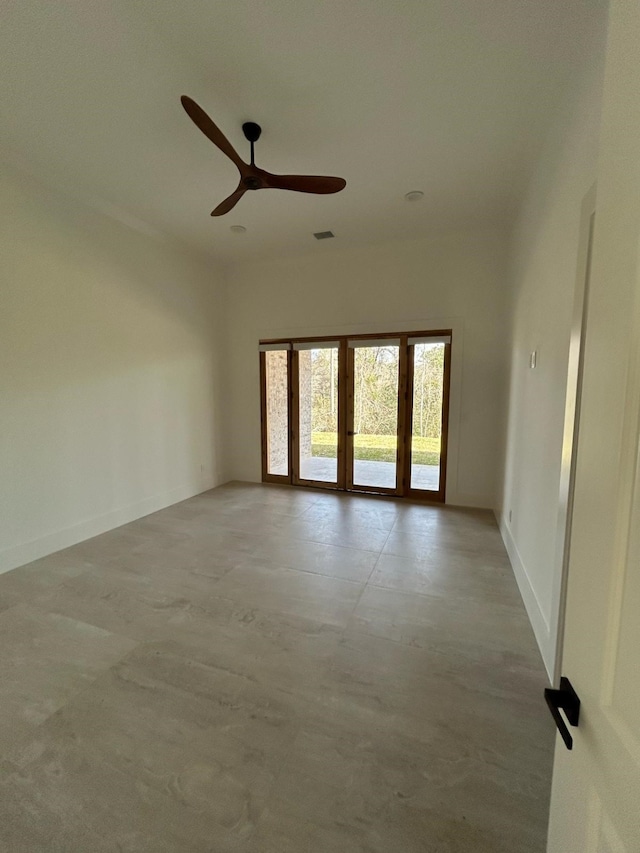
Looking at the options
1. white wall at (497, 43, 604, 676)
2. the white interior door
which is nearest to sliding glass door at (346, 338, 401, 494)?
white wall at (497, 43, 604, 676)

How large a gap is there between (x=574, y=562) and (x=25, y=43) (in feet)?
11.2

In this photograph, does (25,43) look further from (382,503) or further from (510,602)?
(382,503)

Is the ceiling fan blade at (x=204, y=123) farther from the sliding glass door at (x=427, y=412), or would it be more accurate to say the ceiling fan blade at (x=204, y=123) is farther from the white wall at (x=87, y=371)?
the sliding glass door at (x=427, y=412)

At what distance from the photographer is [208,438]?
17.0 ft

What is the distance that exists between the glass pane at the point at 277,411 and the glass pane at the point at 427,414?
1932mm

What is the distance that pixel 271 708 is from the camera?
159 centimetres

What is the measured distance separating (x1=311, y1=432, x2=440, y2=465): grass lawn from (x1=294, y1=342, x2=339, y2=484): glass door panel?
1 centimetres

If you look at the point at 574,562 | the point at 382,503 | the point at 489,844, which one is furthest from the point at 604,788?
the point at 382,503

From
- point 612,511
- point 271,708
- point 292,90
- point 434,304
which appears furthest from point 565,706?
point 434,304

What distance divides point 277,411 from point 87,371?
257 centimetres

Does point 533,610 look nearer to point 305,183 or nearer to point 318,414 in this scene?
point 305,183

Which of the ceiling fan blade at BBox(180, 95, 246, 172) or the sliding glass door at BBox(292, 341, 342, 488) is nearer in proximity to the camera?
the ceiling fan blade at BBox(180, 95, 246, 172)

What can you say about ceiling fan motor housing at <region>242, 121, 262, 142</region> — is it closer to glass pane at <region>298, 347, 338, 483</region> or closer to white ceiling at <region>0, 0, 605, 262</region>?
white ceiling at <region>0, 0, 605, 262</region>

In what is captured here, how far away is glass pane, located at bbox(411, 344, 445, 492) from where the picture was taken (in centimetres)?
445
